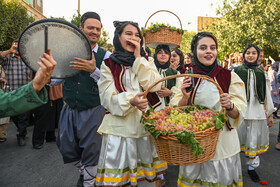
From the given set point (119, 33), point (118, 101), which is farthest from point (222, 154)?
point (119, 33)

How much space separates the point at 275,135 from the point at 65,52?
6.58 metres

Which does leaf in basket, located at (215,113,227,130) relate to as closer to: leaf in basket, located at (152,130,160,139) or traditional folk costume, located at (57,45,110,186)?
leaf in basket, located at (152,130,160,139)

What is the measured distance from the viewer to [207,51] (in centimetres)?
229

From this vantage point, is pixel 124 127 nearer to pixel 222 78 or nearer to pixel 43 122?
pixel 222 78

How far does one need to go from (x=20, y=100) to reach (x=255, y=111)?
3854 millimetres

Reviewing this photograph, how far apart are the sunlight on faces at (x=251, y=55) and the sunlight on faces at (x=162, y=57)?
1455 mm

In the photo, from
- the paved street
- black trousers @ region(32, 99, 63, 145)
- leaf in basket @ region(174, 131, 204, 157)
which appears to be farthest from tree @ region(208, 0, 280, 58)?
leaf in basket @ region(174, 131, 204, 157)

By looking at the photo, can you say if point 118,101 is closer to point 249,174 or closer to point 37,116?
point 249,174

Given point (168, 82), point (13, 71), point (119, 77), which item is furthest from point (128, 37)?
point (13, 71)

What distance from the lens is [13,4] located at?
60.2ft

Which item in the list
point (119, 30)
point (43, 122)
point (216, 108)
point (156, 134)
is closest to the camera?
point (156, 134)

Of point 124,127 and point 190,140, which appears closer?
point 190,140

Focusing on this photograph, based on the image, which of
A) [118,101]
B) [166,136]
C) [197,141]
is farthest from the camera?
[118,101]

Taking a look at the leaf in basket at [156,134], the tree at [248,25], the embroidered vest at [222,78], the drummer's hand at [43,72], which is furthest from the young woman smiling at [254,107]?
the tree at [248,25]
